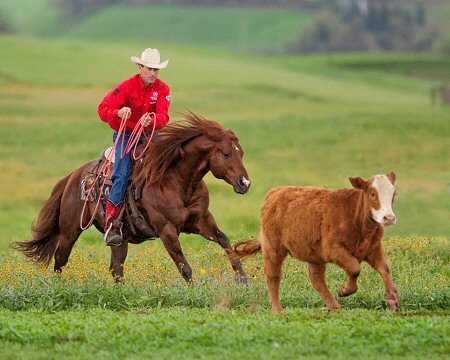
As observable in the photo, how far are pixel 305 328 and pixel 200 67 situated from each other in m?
57.5

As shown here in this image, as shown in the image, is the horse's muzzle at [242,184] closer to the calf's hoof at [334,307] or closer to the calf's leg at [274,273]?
the calf's leg at [274,273]

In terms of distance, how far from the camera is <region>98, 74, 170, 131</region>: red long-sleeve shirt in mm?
14570

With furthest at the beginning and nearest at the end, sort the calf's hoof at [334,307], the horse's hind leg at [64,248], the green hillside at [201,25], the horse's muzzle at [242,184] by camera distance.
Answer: the green hillside at [201,25] < the horse's hind leg at [64,248] < the horse's muzzle at [242,184] < the calf's hoof at [334,307]

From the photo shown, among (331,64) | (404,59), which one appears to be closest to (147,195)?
(331,64)

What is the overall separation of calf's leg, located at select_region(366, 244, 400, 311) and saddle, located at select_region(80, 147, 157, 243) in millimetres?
3734

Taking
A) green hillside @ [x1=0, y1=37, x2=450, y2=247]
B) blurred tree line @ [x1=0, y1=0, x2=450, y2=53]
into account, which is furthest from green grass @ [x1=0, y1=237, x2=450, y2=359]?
blurred tree line @ [x1=0, y1=0, x2=450, y2=53]

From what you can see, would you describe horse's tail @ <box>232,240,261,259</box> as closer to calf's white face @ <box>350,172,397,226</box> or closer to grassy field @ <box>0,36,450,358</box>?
grassy field @ <box>0,36,450,358</box>

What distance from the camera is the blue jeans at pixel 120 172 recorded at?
1464 centimetres

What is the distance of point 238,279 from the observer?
45.0ft

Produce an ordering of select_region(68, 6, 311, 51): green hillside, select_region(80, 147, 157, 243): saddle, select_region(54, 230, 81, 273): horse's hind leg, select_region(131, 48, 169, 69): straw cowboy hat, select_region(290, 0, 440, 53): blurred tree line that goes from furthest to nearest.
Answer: select_region(68, 6, 311, 51): green hillside < select_region(290, 0, 440, 53): blurred tree line < select_region(54, 230, 81, 273): horse's hind leg < select_region(80, 147, 157, 243): saddle < select_region(131, 48, 169, 69): straw cowboy hat

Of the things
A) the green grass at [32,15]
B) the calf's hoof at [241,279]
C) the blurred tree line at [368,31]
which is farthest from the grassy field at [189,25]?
the calf's hoof at [241,279]

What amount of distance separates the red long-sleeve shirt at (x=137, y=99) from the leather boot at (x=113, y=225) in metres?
0.96

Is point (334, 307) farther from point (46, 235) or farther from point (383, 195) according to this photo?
point (46, 235)

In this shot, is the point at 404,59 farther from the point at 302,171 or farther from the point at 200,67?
the point at 302,171
